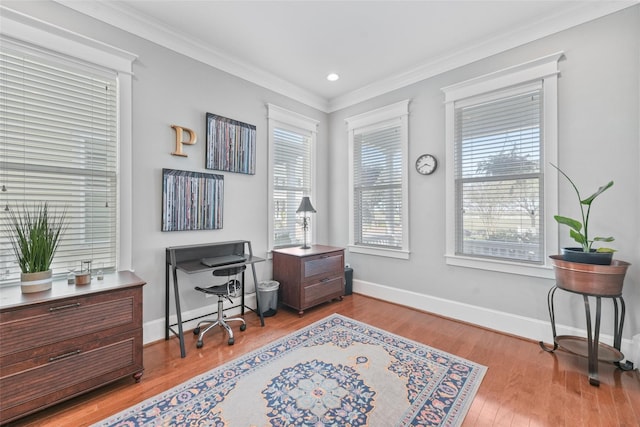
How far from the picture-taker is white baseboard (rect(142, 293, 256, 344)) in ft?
8.36

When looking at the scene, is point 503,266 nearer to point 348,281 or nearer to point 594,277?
point 594,277

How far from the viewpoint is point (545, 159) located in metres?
2.54

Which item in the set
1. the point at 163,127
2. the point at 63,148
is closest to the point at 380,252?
the point at 163,127

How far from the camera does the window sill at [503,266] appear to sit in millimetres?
2547

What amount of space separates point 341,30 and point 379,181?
1853mm

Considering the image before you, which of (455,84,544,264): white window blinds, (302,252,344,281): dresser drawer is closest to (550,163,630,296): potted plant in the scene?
(455,84,544,264): white window blinds

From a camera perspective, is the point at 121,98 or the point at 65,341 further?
the point at 121,98

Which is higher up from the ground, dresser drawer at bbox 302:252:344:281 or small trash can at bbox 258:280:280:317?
dresser drawer at bbox 302:252:344:281

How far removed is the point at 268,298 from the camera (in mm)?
3188

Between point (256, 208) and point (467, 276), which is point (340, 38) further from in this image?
point (467, 276)

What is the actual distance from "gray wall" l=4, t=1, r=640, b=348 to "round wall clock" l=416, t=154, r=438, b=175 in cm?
7

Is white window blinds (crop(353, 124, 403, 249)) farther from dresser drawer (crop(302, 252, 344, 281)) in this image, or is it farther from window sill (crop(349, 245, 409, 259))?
dresser drawer (crop(302, 252, 344, 281))

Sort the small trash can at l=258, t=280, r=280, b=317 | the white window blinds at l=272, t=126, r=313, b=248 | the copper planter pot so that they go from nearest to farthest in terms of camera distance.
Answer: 1. the copper planter pot
2. the small trash can at l=258, t=280, r=280, b=317
3. the white window blinds at l=272, t=126, r=313, b=248

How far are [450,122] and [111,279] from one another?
352 cm
